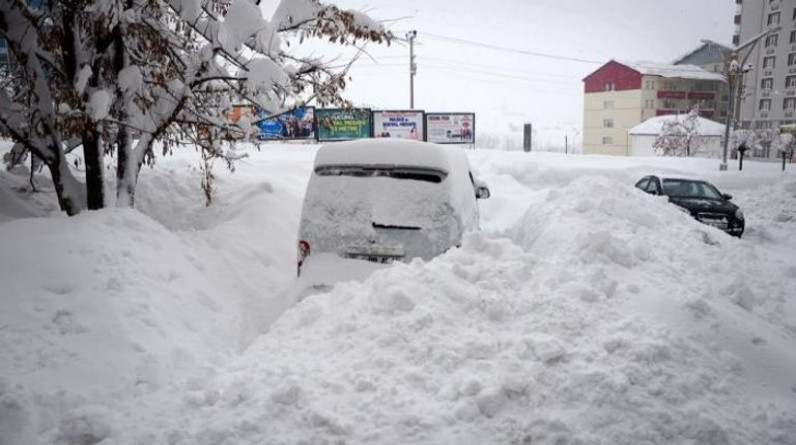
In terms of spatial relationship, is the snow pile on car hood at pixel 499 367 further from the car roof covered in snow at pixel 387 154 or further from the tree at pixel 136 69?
the tree at pixel 136 69

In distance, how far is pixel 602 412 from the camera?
3082mm

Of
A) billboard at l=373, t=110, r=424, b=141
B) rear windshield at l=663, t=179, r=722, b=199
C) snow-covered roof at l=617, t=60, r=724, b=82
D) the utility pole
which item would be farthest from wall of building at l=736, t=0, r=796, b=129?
rear windshield at l=663, t=179, r=722, b=199

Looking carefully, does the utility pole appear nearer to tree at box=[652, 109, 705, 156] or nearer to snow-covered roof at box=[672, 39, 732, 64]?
tree at box=[652, 109, 705, 156]

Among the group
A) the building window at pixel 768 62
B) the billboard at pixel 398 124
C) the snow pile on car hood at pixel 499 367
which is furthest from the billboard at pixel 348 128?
the building window at pixel 768 62

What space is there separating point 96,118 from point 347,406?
420cm

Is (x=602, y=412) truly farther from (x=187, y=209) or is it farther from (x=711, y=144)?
(x=711, y=144)

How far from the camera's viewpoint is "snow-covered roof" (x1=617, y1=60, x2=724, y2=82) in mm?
63144

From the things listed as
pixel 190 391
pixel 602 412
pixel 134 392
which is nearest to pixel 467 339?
pixel 602 412

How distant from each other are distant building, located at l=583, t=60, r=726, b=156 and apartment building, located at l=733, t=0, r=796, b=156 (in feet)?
13.0

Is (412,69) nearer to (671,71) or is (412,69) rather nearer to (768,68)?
(671,71)

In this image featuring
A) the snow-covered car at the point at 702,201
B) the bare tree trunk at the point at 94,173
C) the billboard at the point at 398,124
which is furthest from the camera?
the billboard at the point at 398,124

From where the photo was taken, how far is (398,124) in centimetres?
2930

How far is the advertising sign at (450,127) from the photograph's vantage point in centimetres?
2995

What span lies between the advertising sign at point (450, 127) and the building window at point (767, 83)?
179ft
